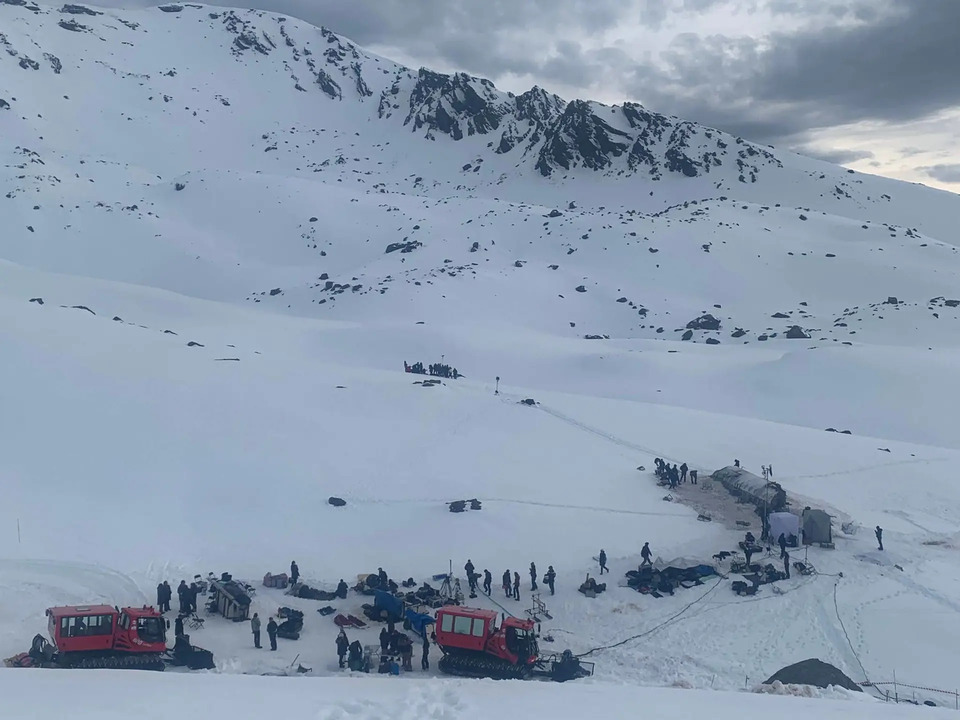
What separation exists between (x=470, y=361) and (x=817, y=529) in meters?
31.2

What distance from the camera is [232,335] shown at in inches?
1993

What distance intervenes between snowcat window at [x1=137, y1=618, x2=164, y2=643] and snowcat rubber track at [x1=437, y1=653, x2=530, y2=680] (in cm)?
561

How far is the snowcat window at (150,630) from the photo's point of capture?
49.7ft

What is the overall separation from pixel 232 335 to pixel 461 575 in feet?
113

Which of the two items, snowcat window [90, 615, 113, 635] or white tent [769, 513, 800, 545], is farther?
white tent [769, 513, 800, 545]

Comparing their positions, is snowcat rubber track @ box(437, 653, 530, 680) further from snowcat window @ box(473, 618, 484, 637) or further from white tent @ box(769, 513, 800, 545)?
white tent @ box(769, 513, 800, 545)

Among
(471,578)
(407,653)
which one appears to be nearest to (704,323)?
(471,578)

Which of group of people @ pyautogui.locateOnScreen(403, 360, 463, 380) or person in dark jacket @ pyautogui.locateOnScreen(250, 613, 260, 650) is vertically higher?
group of people @ pyautogui.locateOnScreen(403, 360, 463, 380)

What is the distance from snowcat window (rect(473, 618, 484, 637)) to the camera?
15615 millimetres

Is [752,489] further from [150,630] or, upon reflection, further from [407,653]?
[150,630]

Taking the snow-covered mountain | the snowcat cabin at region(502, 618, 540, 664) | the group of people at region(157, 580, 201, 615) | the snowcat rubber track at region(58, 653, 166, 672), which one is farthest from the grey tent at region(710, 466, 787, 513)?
the snowcat rubber track at region(58, 653, 166, 672)

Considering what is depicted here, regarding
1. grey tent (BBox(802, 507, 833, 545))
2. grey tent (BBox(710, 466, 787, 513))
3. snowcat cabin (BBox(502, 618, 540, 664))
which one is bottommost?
snowcat cabin (BBox(502, 618, 540, 664))

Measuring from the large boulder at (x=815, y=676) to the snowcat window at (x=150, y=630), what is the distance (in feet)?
38.9

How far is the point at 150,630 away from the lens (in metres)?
15.2
